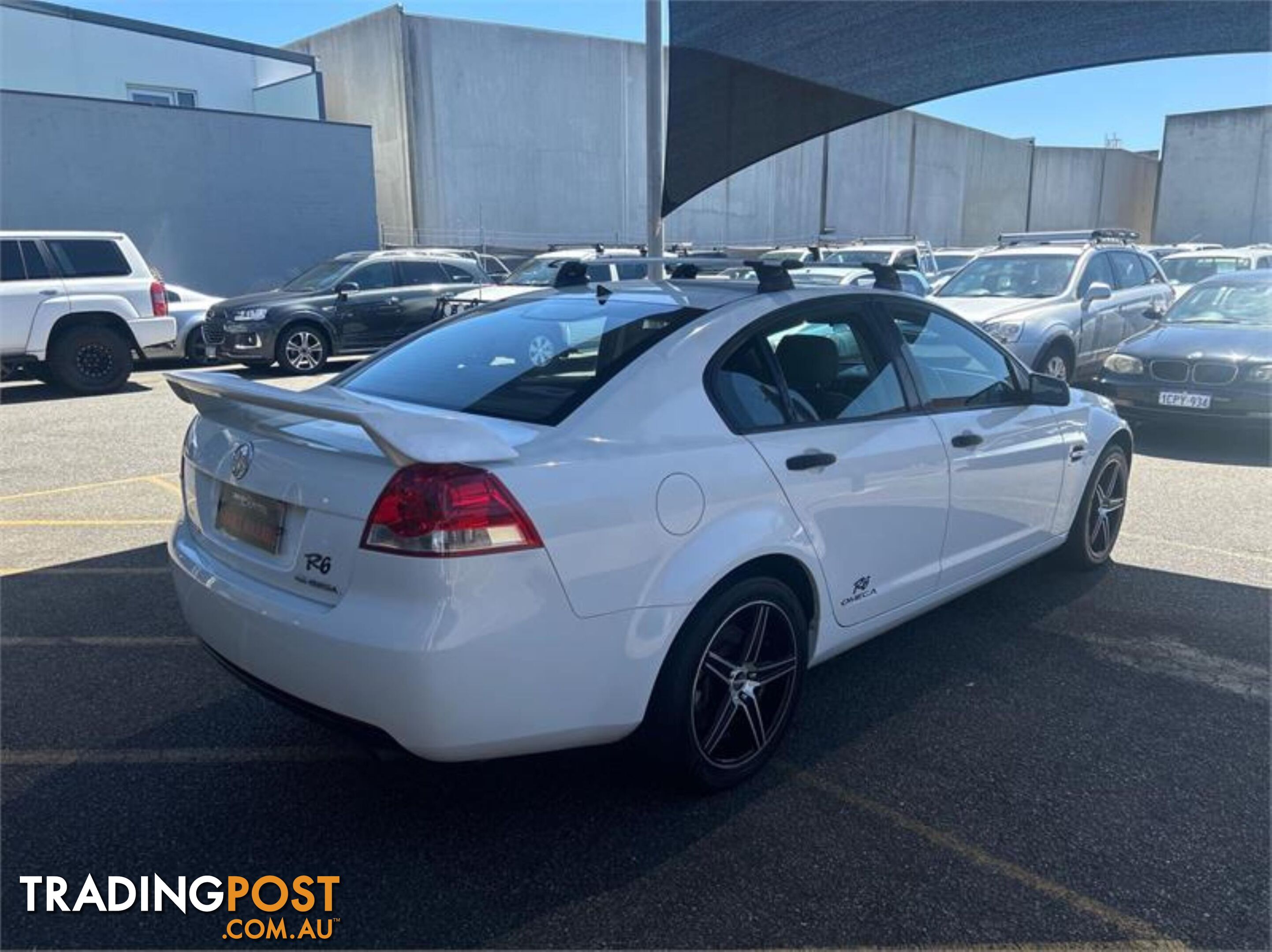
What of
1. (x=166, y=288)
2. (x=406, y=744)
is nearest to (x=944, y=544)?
(x=406, y=744)

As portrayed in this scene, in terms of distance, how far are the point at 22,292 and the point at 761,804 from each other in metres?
11.6

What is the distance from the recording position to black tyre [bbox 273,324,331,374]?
13484 millimetres

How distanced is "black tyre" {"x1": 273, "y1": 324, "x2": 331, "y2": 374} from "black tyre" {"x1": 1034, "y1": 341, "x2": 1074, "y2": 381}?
9.65 m

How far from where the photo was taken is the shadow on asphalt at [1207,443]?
8.23 m

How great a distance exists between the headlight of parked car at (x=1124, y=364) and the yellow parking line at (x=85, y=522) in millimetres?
8309

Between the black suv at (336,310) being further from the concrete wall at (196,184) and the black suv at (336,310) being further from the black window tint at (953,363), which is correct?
the black window tint at (953,363)

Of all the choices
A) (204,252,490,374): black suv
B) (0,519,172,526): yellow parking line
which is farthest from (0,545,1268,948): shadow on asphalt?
(204,252,490,374): black suv

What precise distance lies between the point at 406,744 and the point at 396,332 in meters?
12.7

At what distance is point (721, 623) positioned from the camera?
2.95 m

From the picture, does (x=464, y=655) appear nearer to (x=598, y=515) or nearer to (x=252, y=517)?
(x=598, y=515)

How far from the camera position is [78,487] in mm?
7043

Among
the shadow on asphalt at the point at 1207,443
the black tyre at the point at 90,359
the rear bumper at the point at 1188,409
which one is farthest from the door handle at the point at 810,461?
the black tyre at the point at 90,359

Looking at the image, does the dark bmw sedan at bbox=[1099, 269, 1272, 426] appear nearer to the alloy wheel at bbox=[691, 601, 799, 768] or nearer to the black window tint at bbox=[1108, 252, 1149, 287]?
the black window tint at bbox=[1108, 252, 1149, 287]

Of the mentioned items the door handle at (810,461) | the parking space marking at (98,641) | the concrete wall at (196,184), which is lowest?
the parking space marking at (98,641)
